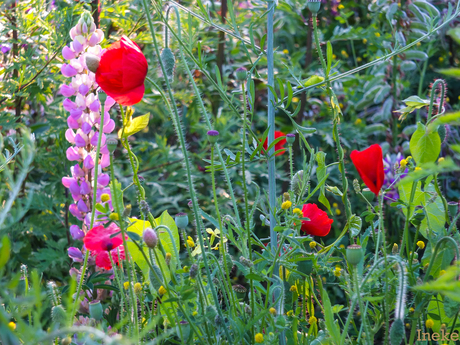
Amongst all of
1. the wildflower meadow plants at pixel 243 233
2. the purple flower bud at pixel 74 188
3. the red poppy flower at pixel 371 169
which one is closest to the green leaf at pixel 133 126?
the wildflower meadow plants at pixel 243 233

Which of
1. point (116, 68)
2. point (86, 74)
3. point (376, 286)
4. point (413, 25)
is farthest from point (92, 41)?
point (413, 25)

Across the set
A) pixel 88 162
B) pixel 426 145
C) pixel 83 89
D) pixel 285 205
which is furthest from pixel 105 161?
pixel 426 145

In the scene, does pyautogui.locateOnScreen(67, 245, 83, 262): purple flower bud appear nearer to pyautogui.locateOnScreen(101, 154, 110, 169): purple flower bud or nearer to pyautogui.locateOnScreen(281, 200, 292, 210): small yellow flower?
pyautogui.locateOnScreen(101, 154, 110, 169): purple flower bud

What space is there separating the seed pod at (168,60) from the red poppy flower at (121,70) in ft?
0.10

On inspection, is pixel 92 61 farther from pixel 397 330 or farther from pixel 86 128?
pixel 397 330

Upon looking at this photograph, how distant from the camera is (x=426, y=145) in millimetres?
638

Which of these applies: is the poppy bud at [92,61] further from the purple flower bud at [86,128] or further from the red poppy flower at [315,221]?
the red poppy flower at [315,221]

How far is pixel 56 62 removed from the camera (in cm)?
115

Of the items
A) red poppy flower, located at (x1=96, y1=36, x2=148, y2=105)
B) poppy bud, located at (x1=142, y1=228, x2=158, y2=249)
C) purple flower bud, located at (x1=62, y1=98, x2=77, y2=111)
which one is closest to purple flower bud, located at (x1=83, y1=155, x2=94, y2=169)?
purple flower bud, located at (x1=62, y1=98, x2=77, y2=111)

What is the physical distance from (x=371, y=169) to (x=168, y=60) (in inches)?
13.5

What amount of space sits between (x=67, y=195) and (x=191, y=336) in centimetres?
A: 78

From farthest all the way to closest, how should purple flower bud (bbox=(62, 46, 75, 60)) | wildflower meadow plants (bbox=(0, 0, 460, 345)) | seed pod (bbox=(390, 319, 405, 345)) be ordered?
1. purple flower bud (bbox=(62, 46, 75, 60))
2. wildflower meadow plants (bbox=(0, 0, 460, 345))
3. seed pod (bbox=(390, 319, 405, 345))

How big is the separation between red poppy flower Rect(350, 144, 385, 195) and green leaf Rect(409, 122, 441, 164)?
58 millimetres

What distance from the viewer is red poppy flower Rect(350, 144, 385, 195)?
0.69 m
